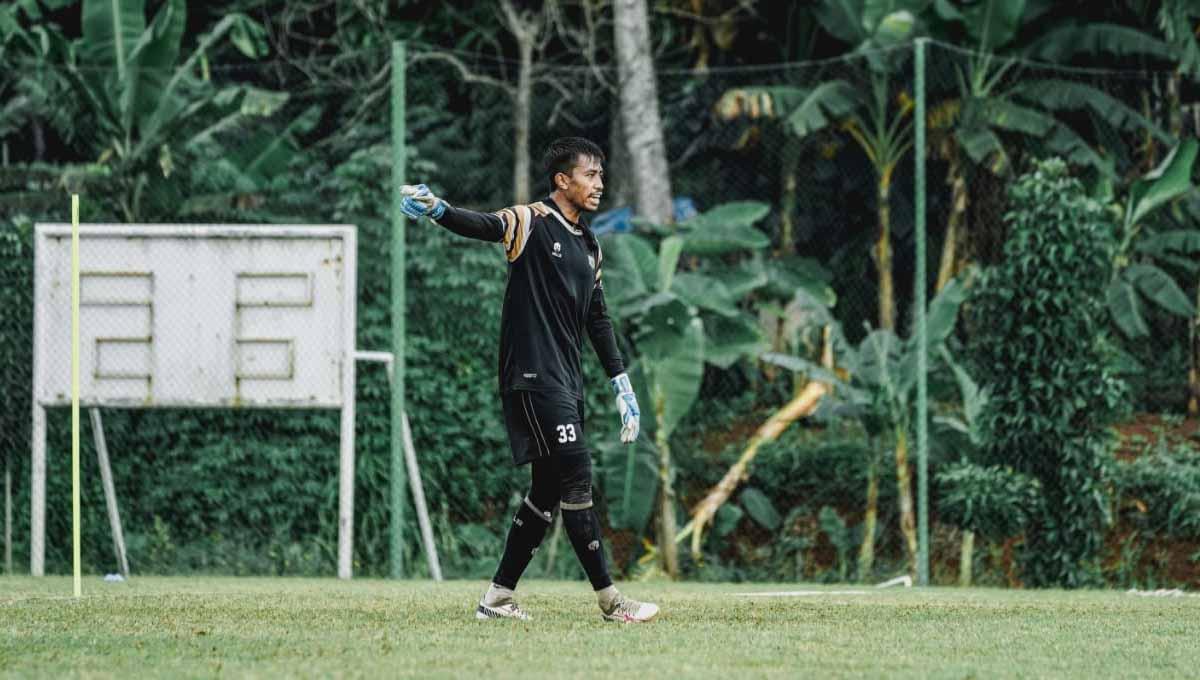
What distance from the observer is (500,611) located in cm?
732

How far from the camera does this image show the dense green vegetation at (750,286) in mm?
12703

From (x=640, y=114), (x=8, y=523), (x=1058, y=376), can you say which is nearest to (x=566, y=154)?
(x=1058, y=376)

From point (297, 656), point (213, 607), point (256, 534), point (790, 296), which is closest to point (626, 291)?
point (790, 296)

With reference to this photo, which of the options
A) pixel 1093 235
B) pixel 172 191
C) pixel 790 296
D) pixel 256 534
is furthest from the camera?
pixel 790 296

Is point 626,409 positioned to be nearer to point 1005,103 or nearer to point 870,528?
point 870,528

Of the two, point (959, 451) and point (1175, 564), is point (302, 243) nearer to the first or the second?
point (959, 451)

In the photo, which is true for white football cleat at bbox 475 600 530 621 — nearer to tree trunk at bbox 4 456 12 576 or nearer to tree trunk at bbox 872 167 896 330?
tree trunk at bbox 4 456 12 576

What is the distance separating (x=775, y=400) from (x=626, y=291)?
214 cm

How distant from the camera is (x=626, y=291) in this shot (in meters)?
13.4

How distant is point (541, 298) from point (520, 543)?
1023mm

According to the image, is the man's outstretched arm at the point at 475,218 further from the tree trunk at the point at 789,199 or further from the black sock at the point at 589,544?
the tree trunk at the point at 789,199

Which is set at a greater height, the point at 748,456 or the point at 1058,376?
the point at 1058,376

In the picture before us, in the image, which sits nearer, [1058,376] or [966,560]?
[1058,376]

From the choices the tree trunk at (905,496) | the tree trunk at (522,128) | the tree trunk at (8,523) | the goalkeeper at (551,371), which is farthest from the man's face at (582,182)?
the tree trunk at (522,128)
